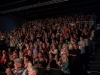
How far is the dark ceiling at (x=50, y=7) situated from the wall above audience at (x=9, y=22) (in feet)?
1.69

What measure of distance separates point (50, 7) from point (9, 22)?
3.77m

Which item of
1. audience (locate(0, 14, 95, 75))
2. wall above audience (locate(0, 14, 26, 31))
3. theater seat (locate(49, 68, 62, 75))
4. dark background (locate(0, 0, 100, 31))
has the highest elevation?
dark background (locate(0, 0, 100, 31))

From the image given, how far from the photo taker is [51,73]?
6.09 metres

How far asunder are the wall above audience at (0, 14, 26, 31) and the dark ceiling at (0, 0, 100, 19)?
51 cm

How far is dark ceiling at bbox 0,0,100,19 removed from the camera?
1579 centimetres

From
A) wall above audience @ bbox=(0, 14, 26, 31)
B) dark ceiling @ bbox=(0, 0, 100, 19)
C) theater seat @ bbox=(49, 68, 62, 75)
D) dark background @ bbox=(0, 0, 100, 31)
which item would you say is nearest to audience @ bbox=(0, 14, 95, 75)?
theater seat @ bbox=(49, 68, 62, 75)

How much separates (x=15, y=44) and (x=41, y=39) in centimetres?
160

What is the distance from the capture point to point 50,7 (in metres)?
17.9

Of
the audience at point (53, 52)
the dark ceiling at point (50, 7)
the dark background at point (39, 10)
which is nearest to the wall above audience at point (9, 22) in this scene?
the dark background at point (39, 10)

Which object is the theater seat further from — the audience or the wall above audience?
the wall above audience

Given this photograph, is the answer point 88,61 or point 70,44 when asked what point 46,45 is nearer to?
point 70,44

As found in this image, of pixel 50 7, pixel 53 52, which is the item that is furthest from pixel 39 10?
pixel 53 52

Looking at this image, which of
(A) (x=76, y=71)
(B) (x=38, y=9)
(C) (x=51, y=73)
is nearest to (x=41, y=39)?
(A) (x=76, y=71)

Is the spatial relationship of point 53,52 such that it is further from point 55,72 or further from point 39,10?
point 39,10
